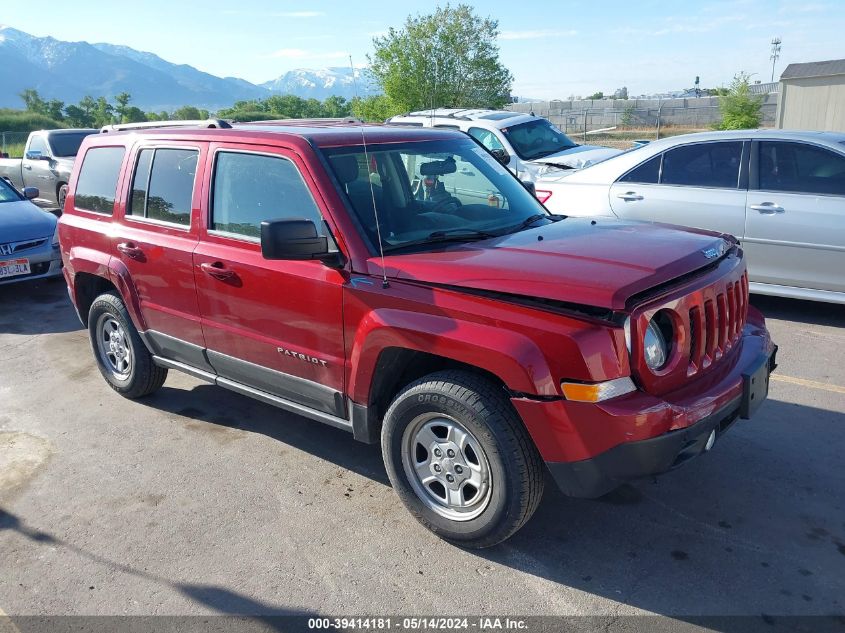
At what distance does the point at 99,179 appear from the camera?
5258 mm

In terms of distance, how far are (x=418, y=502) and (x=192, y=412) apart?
2369mm

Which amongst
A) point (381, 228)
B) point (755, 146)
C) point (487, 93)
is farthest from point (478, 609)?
point (487, 93)

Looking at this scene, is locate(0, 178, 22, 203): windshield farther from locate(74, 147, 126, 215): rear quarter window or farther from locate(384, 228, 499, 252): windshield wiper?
locate(384, 228, 499, 252): windshield wiper

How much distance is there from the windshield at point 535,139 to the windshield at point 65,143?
942cm

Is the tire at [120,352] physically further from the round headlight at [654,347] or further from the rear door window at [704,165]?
the rear door window at [704,165]

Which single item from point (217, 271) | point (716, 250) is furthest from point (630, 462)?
point (217, 271)

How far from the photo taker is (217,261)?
A: 13.7 ft

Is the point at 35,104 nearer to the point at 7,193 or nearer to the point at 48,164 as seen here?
the point at 48,164

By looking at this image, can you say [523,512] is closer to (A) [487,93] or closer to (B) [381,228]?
(B) [381,228]

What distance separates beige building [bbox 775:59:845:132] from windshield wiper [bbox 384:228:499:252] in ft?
92.0

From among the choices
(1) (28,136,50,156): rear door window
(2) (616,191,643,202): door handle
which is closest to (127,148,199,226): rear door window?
(2) (616,191,643,202): door handle

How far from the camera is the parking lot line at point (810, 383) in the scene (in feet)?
16.9

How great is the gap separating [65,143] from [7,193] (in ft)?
21.2

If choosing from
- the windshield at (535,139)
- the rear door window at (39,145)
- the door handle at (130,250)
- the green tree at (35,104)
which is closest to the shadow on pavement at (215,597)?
the door handle at (130,250)
